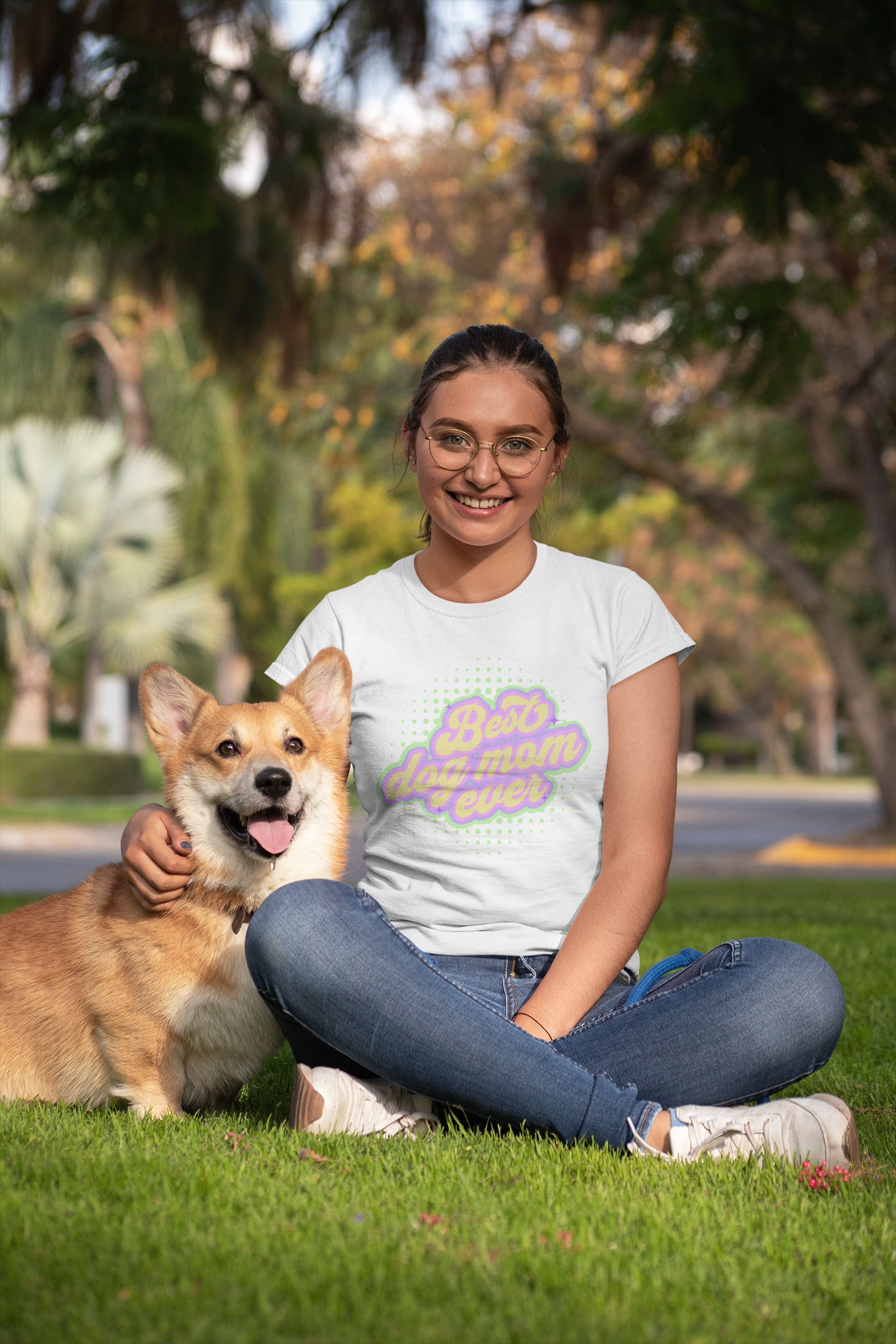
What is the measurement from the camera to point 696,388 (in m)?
15.8

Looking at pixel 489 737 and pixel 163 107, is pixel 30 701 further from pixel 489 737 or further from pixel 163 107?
pixel 489 737

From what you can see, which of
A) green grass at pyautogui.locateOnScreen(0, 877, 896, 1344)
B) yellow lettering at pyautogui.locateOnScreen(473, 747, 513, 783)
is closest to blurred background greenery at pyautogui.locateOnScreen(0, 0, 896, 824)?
yellow lettering at pyautogui.locateOnScreen(473, 747, 513, 783)

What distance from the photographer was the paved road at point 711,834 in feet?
40.6

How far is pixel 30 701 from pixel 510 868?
20501 millimetres

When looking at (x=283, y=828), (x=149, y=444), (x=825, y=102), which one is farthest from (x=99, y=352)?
(x=283, y=828)

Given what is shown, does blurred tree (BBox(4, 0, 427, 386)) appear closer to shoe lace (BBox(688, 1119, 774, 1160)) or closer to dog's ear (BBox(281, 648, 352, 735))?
dog's ear (BBox(281, 648, 352, 735))

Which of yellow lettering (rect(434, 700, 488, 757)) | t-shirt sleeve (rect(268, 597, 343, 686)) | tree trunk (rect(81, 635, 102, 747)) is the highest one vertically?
t-shirt sleeve (rect(268, 597, 343, 686))

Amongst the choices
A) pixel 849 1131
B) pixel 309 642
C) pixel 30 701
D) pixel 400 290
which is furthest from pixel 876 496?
pixel 30 701

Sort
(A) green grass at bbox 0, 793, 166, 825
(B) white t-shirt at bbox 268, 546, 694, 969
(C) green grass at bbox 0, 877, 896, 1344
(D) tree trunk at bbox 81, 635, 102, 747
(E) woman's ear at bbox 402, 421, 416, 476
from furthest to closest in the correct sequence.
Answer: (D) tree trunk at bbox 81, 635, 102, 747
(A) green grass at bbox 0, 793, 166, 825
(E) woman's ear at bbox 402, 421, 416, 476
(B) white t-shirt at bbox 268, 546, 694, 969
(C) green grass at bbox 0, 877, 896, 1344

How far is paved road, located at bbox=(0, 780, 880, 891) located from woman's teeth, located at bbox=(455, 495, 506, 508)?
3.32 m

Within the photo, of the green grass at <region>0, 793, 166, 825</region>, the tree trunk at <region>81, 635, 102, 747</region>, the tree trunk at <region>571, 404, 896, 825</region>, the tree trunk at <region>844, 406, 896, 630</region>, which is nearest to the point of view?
the tree trunk at <region>844, 406, 896, 630</region>

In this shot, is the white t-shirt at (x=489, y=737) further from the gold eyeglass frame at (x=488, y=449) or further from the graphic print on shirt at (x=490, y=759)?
the gold eyeglass frame at (x=488, y=449)

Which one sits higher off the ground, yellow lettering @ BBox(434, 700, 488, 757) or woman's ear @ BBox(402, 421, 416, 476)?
woman's ear @ BBox(402, 421, 416, 476)

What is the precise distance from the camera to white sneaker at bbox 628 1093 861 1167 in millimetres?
2619
